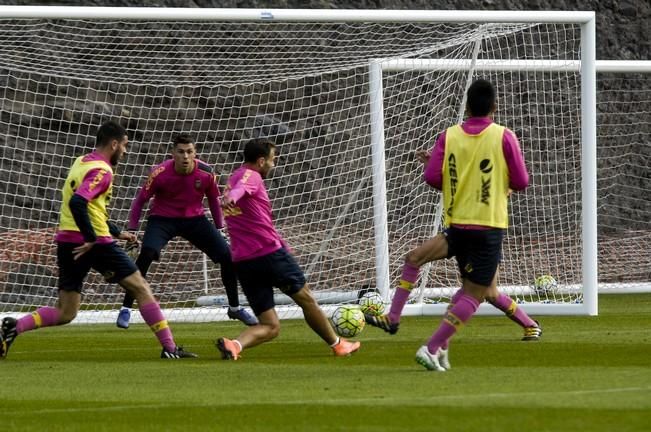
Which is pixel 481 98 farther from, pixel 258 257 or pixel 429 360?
pixel 258 257

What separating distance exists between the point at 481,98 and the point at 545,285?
7.91 metres

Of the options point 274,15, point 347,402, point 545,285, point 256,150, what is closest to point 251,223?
point 256,150

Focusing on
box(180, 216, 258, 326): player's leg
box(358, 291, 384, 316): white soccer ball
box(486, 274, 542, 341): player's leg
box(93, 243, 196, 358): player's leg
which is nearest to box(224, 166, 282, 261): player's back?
box(93, 243, 196, 358): player's leg

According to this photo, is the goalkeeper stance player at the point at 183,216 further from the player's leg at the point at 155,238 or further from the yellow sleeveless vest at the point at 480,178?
the yellow sleeveless vest at the point at 480,178

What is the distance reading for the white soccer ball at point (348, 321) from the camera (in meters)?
11.9

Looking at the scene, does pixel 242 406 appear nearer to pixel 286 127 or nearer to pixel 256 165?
pixel 256 165

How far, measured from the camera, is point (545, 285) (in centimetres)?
1670

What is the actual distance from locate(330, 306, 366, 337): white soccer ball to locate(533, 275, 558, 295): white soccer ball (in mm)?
5069

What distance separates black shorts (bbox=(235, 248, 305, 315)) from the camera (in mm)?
10352

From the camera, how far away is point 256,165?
34.1 ft

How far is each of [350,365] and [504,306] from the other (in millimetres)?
2187

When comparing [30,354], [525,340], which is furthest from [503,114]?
[30,354]

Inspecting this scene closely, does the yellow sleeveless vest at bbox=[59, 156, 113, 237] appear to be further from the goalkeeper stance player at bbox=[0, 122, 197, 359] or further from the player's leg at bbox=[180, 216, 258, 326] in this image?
the player's leg at bbox=[180, 216, 258, 326]

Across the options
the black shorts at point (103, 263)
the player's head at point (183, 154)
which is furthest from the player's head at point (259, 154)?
the player's head at point (183, 154)
